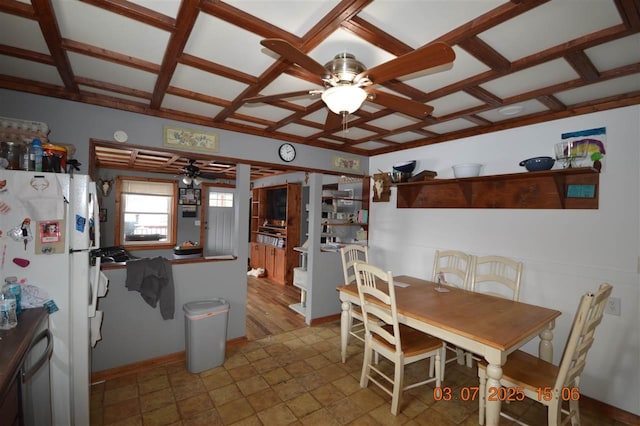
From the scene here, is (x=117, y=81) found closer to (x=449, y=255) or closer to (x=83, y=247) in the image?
(x=83, y=247)

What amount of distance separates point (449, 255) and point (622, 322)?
1306mm

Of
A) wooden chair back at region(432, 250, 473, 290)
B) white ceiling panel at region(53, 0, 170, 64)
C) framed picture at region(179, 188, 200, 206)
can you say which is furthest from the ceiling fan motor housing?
framed picture at region(179, 188, 200, 206)

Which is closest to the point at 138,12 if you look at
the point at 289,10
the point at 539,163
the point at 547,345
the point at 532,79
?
the point at 289,10

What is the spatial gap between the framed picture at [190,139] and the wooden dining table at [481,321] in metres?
2.02

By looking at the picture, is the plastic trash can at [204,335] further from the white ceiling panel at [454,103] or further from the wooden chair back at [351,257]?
the white ceiling panel at [454,103]

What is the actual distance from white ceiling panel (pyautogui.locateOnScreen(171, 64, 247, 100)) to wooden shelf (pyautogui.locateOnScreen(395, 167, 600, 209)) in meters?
2.13

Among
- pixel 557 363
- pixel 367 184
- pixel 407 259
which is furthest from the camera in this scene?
pixel 367 184

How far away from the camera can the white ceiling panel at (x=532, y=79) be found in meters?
1.75

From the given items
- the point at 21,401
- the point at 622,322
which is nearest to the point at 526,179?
the point at 622,322

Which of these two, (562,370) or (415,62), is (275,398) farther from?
(415,62)

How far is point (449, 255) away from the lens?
2.98 metres

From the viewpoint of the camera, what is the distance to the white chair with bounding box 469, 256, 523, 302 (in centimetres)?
246

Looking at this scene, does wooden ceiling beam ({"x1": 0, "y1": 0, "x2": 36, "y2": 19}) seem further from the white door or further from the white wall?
the white door

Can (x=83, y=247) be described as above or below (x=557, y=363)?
above
